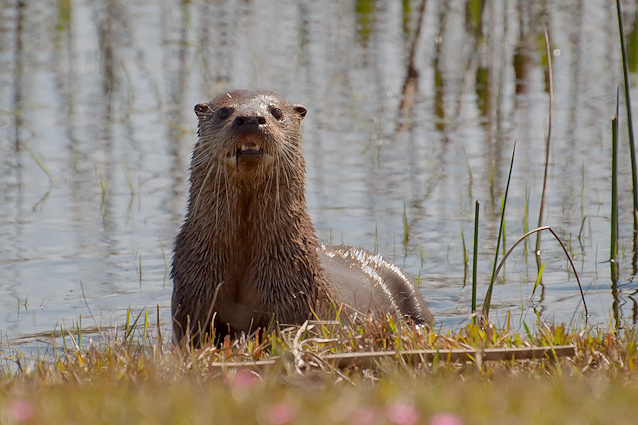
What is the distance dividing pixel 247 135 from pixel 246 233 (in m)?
0.53

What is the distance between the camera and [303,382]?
325 centimetres

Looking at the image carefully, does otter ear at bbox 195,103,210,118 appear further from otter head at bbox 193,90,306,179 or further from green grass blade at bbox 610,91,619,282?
green grass blade at bbox 610,91,619,282

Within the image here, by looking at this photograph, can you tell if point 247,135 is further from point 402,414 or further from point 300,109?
point 402,414

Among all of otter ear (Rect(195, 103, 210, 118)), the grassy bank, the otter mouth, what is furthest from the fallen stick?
otter ear (Rect(195, 103, 210, 118))

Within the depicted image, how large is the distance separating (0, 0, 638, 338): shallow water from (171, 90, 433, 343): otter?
1.93 ft

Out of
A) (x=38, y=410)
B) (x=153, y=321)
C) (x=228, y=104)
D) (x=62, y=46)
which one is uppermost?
(x=62, y=46)

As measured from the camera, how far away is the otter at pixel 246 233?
483 cm

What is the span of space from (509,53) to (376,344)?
9411mm

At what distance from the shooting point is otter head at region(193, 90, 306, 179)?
15.5 ft

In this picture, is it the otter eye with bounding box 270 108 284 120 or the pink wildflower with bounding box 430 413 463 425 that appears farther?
the otter eye with bounding box 270 108 284 120

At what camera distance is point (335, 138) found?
9.95 meters

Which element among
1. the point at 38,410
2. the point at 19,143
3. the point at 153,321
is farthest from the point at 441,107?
the point at 38,410

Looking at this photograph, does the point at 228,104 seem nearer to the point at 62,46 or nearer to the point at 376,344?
the point at 376,344

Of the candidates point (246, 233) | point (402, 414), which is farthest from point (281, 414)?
point (246, 233)
